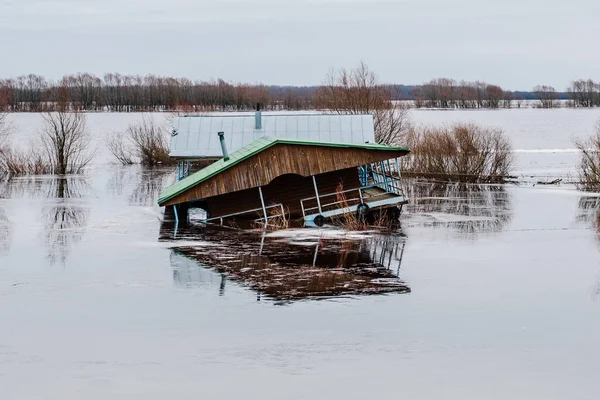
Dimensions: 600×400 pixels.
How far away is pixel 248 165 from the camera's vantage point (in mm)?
31625

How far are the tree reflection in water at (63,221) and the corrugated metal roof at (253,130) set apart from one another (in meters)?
5.31

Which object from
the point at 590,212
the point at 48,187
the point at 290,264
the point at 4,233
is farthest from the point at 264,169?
the point at 48,187

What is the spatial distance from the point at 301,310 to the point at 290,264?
5720 mm

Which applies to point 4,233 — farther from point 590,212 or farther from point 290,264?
point 590,212

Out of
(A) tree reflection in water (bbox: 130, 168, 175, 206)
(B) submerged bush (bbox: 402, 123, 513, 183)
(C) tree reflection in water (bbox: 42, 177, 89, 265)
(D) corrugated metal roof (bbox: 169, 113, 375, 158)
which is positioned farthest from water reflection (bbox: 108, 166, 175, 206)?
(B) submerged bush (bbox: 402, 123, 513, 183)

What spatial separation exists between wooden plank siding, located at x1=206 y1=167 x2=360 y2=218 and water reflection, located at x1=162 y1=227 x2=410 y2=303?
2.96 meters

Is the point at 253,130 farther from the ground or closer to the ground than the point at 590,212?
farther from the ground

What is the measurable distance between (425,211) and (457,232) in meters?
6.55

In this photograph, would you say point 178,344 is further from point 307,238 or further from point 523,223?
point 523,223

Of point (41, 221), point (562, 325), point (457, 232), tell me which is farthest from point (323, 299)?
point (41, 221)

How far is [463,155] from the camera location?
52188 millimetres

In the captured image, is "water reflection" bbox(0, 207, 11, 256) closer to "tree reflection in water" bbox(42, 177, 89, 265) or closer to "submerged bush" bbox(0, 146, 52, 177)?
"tree reflection in water" bbox(42, 177, 89, 265)

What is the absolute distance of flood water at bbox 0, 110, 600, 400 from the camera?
45.2 feet

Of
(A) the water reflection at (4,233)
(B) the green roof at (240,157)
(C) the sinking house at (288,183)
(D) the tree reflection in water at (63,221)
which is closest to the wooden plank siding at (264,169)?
(C) the sinking house at (288,183)
